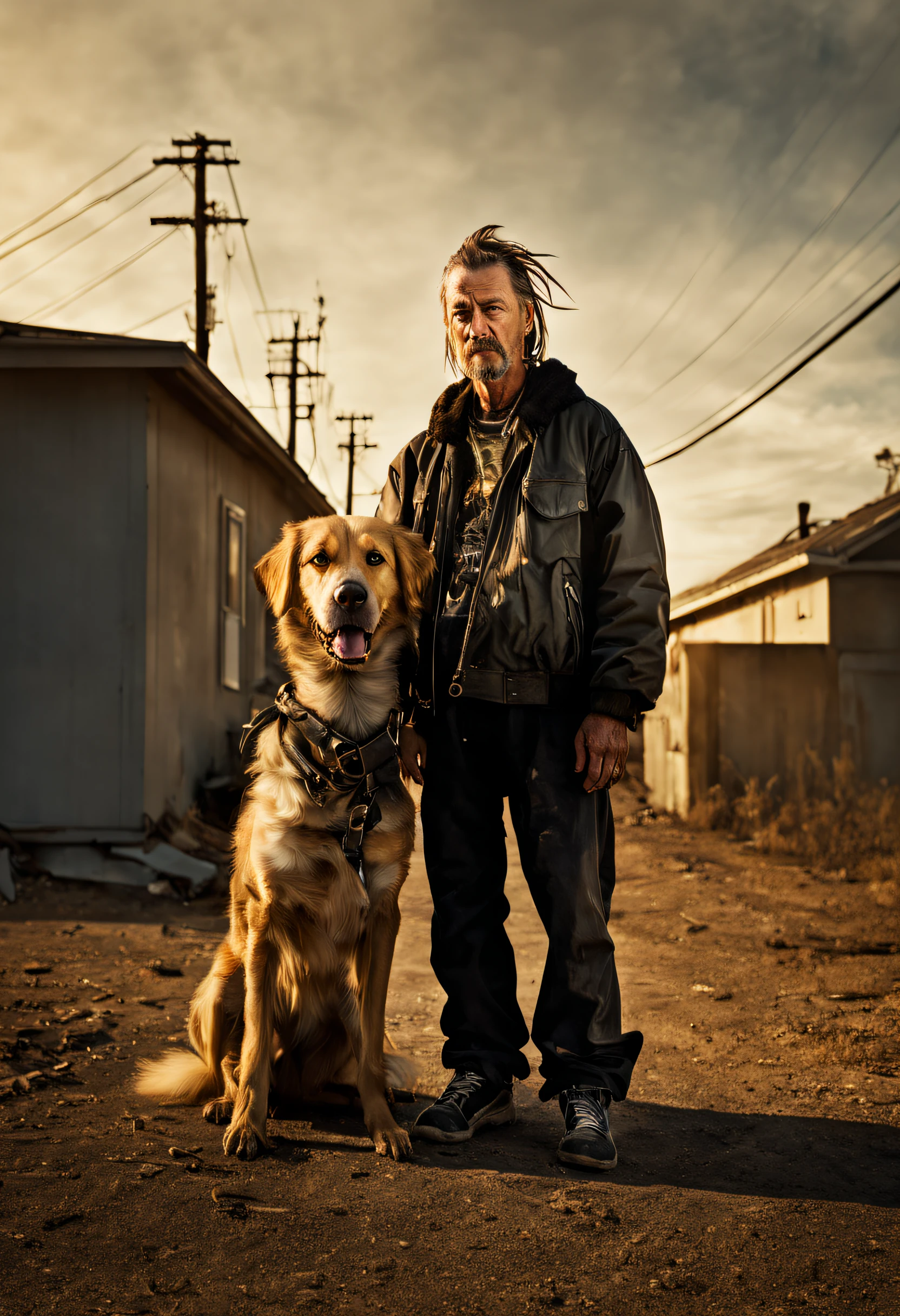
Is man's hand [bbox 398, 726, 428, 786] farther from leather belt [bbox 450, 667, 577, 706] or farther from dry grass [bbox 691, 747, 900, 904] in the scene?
dry grass [bbox 691, 747, 900, 904]

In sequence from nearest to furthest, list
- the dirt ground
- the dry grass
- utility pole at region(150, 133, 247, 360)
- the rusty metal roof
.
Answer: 1. the dirt ground
2. the dry grass
3. the rusty metal roof
4. utility pole at region(150, 133, 247, 360)

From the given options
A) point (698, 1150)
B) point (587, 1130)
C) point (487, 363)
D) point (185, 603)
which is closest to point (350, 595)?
point (487, 363)

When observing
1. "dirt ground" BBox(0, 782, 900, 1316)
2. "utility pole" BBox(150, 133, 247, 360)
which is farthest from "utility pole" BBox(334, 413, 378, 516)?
"dirt ground" BBox(0, 782, 900, 1316)

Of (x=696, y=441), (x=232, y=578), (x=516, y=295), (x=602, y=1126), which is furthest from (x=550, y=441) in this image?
(x=696, y=441)

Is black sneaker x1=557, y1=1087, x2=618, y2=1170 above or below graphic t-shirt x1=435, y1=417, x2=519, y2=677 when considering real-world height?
below

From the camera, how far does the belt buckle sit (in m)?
2.73

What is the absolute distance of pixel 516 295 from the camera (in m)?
2.96

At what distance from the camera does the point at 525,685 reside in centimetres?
274

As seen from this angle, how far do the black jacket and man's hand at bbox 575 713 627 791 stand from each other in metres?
0.04

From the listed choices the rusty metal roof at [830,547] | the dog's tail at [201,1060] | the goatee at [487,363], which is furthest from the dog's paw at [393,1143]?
the rusty metal roof at [830,547]

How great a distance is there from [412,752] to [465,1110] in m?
1.01

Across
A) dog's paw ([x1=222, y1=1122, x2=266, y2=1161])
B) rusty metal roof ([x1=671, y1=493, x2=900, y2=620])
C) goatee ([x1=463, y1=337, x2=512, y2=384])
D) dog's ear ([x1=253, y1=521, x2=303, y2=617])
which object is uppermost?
rusty metal roof ([x1=671, y1=493, x2=900, y2=620])

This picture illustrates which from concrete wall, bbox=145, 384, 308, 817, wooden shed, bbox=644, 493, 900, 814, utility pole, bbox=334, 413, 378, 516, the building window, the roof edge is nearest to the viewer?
the roof edge

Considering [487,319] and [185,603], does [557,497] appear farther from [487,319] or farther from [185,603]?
[185,603]
